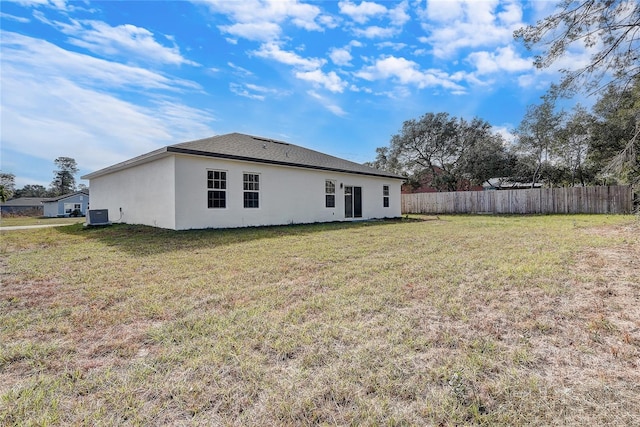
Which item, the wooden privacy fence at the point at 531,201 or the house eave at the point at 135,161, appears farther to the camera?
the wooden privacy fence at the point at 531,201

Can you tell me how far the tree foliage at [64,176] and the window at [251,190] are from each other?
189 ft

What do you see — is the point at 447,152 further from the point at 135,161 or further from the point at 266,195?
the point at 135,161

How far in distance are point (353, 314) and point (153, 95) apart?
41.3ft

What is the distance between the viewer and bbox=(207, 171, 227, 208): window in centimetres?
1003

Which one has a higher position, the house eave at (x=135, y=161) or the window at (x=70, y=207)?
the house eave at (x=135, y=161)

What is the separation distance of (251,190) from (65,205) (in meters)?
36.7

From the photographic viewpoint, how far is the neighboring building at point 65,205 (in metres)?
35.1

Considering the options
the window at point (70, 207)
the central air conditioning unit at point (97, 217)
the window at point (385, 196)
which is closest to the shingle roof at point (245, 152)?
the window at point (385, 196)

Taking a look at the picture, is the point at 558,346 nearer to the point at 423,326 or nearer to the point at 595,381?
the point at 595,381

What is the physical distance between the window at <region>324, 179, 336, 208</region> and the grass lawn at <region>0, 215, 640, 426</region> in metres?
8.84

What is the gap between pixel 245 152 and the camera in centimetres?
1102

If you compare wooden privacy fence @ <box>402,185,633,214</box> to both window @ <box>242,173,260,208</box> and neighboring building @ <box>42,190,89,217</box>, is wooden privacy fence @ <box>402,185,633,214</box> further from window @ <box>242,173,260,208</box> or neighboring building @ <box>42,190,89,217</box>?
neighboring building @ <box>42,190,89,217</box>

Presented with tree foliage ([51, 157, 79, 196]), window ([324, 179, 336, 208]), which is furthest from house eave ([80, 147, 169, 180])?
tree foliage ([51, 157, 79, 196])

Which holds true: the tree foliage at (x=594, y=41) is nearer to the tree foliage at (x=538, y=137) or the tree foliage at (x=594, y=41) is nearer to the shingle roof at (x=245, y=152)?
the shingle roof at (x=245, y=152)
